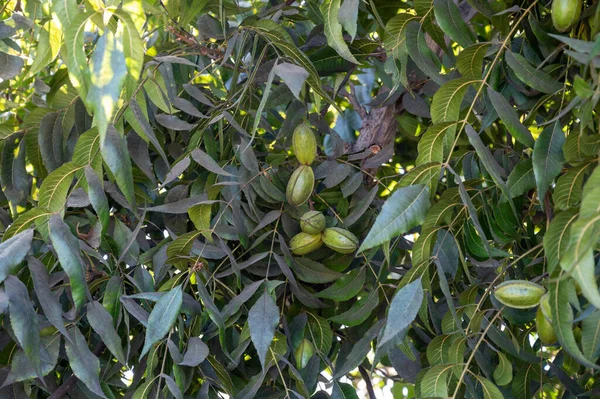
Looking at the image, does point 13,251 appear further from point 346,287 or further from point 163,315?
point 346,287

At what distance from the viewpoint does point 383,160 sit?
1.54 meters

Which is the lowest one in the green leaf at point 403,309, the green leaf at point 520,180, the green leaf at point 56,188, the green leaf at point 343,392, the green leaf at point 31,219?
the green leaf at point 343,392

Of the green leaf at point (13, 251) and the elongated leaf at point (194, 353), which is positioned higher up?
the green leaf at point (13, 251)

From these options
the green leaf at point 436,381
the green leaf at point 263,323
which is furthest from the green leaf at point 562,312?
the green leaf at point 263,323

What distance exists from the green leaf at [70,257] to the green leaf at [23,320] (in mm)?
69

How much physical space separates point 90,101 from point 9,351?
65cm


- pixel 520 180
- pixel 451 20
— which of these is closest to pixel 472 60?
pixel 451 20

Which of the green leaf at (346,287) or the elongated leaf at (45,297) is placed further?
the green leaf at (346,287)

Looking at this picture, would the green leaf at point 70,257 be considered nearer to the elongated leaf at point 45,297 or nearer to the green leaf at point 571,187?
the elongated leaf at point 45,297

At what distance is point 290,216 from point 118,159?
16.6 inches

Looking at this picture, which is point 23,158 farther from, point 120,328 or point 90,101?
point 90,101

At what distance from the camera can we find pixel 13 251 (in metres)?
1.10

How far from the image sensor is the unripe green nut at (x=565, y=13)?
1113mm

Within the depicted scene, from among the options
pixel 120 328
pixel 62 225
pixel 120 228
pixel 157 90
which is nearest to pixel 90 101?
pixel 62 225
